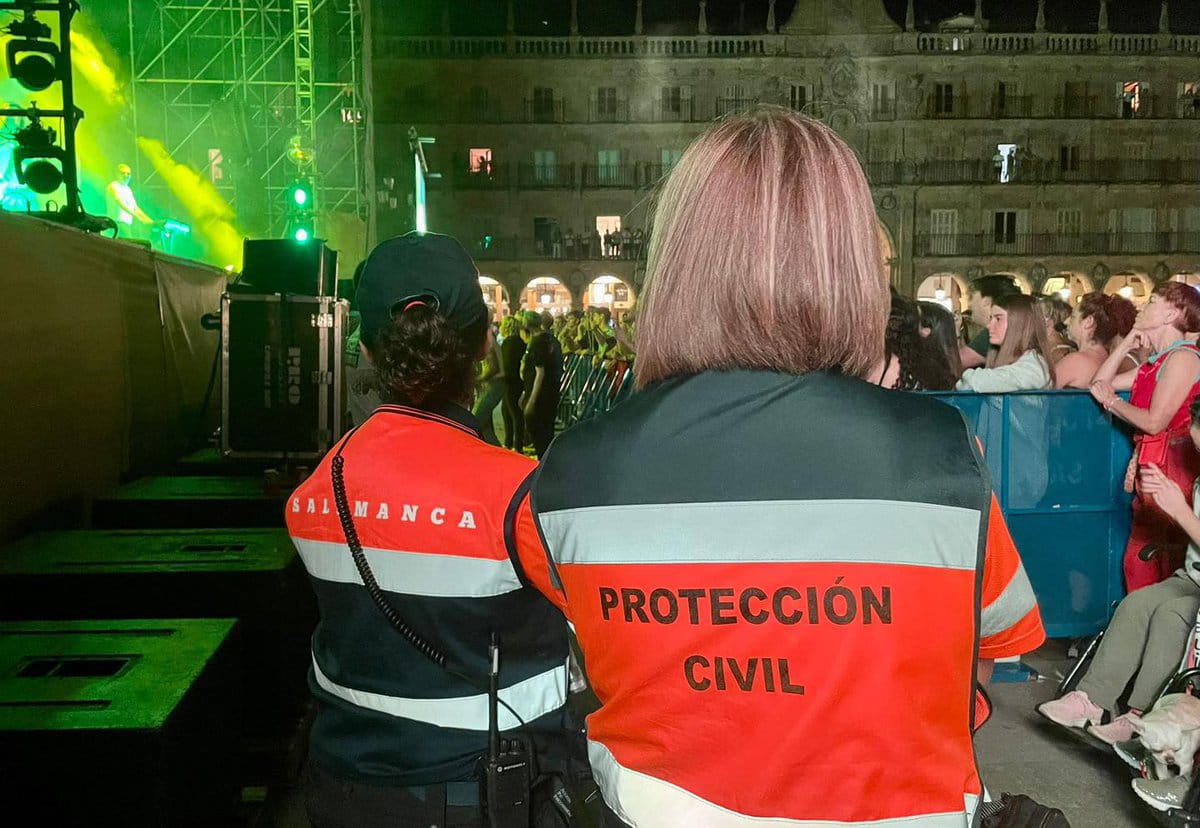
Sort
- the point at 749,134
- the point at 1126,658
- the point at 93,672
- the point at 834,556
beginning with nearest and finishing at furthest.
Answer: the point at 834,556 → the point at 749,134 → the point at 93,672 → the point at 1126,658

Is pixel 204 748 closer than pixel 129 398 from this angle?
Yes

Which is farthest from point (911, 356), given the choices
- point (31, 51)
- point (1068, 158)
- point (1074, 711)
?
point (1068, 158)

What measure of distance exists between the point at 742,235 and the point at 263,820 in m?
3.46

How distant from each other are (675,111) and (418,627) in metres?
44.8

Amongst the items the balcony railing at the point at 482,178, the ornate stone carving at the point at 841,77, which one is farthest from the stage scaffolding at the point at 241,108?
the ornate stone carving at the point at 841,77

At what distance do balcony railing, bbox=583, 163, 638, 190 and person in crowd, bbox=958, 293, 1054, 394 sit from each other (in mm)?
38661

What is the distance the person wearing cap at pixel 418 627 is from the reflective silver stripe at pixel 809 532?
1.36ft

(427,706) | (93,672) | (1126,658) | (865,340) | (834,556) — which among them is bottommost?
(1126,658)

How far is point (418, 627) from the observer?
179 centimetres

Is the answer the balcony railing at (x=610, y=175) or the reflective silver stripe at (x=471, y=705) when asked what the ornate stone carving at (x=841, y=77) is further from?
the reflective silver stripe at (x=471, y=705)

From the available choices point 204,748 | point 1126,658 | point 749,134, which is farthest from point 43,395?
point 1126,658

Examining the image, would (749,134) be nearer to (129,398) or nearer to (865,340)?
(865,340)

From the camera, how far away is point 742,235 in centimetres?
135

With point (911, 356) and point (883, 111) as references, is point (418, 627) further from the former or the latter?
point (883, 111)
